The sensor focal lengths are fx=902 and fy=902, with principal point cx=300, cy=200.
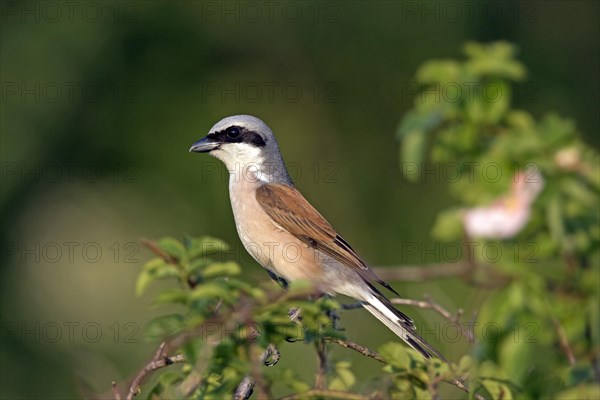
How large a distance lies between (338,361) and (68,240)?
19.0 ft

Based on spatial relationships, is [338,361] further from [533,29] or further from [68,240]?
[533,29]

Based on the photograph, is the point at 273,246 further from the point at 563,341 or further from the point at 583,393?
the point at 583,393

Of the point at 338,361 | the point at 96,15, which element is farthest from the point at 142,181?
the point at 338,361

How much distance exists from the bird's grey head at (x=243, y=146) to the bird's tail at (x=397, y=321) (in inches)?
42.0

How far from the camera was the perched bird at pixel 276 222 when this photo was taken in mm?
4102

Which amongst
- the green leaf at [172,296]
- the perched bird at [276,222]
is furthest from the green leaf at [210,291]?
the perched bird at [276,222]

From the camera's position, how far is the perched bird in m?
4.10

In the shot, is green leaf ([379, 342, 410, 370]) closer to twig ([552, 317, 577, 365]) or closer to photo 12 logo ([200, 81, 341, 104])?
twig ([552, 317, 577, 365])

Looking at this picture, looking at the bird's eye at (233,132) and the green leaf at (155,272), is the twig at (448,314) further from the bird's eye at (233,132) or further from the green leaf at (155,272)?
the bird's eye at (233,132)

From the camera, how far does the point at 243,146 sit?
4566 millimetres

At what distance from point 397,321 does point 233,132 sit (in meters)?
1.49

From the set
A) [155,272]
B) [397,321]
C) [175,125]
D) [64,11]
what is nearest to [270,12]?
[175,125]

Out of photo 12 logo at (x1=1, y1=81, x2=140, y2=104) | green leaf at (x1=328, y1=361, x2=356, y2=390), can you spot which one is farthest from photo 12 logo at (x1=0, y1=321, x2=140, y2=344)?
green leaf at (x1=328, y1=361, x2=356, y2=390)

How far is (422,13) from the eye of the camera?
754 cm
